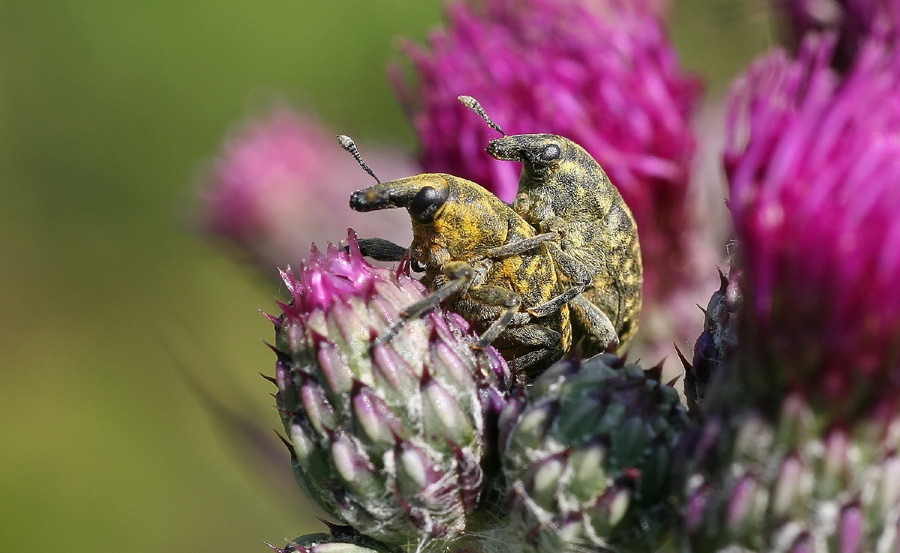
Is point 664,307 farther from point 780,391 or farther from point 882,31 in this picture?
point 780,391

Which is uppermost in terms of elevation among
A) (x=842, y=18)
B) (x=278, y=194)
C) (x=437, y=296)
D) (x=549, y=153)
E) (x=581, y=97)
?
(x=278, y=194)

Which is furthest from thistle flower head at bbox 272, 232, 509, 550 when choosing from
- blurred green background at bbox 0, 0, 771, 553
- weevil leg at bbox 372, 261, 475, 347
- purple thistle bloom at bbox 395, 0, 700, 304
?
blurred green background at bbox 0, 0, 771, 553

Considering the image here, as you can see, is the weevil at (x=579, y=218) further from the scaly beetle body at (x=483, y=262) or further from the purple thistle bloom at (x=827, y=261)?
the purple thistle bloom at (x=827, y=261)

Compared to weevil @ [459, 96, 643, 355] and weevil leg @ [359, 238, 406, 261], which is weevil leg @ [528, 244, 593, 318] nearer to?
weevil @ [459, 96, 643, 355]

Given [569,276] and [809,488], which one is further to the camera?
[569,276]

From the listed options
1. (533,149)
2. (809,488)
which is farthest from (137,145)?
(809,488)

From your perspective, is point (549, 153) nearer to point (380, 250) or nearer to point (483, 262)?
point (483, 262)

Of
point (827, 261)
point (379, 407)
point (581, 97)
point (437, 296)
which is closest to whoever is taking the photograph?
point (827, 261)
